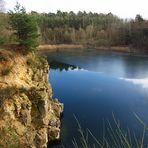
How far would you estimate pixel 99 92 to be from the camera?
117 feet

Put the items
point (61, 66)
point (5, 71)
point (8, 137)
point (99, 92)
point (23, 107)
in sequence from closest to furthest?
point (8, 137), point (23, 107), point (5, 71), point (99, 92), point (61, 66)

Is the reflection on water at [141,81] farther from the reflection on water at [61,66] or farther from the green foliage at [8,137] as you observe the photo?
the green foliage at [8,137]

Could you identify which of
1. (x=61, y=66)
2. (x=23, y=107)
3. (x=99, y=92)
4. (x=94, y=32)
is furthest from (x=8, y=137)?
(x=94, y=32)

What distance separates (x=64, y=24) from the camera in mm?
88188

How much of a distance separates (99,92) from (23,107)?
1790cm

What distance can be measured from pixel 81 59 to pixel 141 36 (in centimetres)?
1906

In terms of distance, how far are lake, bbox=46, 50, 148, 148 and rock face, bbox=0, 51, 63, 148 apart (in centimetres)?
233

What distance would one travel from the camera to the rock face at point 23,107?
17.2 m

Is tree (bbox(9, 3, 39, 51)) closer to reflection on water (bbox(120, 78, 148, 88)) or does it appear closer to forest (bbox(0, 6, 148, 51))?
reflection on water (bbox(120, 78, 148, 88))

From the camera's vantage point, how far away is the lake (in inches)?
966

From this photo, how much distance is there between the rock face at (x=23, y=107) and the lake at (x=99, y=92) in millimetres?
2331

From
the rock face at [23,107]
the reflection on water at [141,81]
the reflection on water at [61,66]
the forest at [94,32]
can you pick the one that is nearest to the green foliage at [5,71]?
the rock face at [23,107]

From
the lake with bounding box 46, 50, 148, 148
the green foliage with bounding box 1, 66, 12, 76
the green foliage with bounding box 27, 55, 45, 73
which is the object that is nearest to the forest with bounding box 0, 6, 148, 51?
the lake with bounding box 46, 50, 148, 148

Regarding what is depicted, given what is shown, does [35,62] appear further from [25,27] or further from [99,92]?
[99,92]
